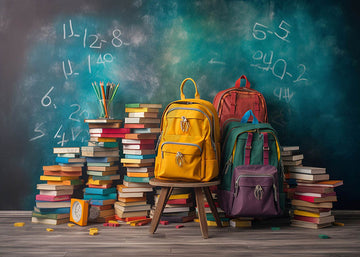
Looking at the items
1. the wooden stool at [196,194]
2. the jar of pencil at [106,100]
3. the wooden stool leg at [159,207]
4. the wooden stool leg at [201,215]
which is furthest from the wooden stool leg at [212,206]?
the jar of pencil at [106,100]

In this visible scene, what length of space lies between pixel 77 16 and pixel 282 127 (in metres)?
2.00

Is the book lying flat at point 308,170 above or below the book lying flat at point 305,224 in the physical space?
above

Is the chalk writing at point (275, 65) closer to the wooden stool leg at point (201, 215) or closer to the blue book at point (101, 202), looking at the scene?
the wooden stool leg at point (201, 215)

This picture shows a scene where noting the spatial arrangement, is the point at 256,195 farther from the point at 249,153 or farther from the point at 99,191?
the point at 99,191

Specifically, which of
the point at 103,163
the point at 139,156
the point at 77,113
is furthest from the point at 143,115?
the point at 77,113

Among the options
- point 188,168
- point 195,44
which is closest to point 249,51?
point 195,44

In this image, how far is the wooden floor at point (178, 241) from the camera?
2164 mm

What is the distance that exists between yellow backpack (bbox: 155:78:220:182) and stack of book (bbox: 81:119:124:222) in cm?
56

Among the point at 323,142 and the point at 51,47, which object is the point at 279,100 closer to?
the point at 323,142

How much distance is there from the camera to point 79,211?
2781 mm

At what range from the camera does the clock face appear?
2.77m

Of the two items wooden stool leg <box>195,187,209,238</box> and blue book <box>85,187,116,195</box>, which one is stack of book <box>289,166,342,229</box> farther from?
blue book <box>85,187,116,195</box>

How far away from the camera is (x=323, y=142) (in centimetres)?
325

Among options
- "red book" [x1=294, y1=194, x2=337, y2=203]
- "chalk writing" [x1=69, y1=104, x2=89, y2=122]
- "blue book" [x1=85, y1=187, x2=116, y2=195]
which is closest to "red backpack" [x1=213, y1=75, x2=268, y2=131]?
"red book" [x1=294, y1=194, x2=337, y2=203]
